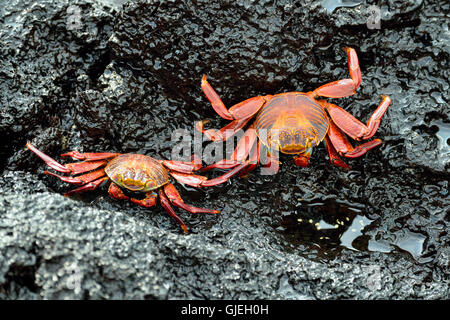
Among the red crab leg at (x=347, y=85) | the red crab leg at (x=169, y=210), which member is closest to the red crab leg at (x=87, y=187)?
the red crab leg at (x=169, y=210)

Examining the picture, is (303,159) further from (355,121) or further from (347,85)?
(347,85)

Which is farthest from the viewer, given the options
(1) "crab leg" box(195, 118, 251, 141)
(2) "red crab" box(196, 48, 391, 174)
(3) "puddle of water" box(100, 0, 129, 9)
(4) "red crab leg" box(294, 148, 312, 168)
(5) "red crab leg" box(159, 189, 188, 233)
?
(3) "puddle of water" box(100, 0, 129, 9)

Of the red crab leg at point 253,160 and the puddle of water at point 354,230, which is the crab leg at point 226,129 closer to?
the red crab leg at point 253,160

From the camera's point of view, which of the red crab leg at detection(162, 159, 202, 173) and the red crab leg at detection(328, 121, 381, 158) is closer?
the red crab leg at detection(328, 121, 381, 158)

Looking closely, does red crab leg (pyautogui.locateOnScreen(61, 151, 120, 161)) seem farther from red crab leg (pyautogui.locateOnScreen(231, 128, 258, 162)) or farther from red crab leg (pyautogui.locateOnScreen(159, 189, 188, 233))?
red crab leg (pyautogui.locateOnScreen(231, 128, 258, 162))

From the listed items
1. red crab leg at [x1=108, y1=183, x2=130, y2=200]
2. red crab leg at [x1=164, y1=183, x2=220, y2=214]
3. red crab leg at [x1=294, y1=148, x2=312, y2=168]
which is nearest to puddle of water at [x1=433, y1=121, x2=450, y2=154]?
red crab leg at [x1=294, y1=148, x2=312, y2=168]

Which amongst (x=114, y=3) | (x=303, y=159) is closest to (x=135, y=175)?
(x=303, y=159)
